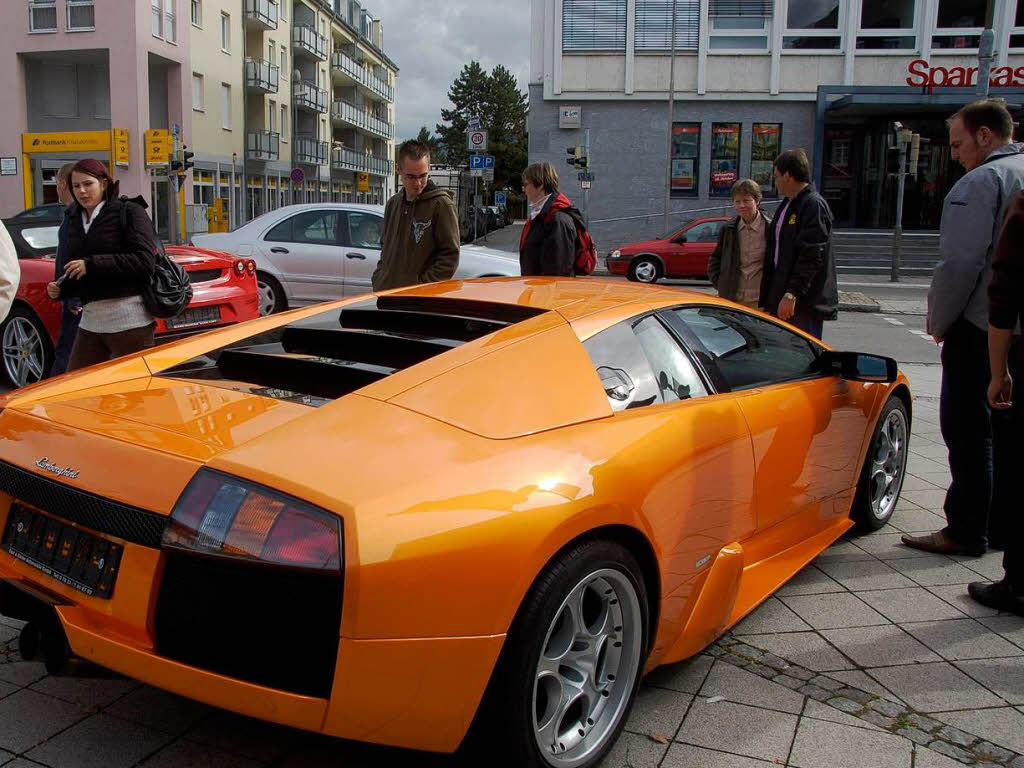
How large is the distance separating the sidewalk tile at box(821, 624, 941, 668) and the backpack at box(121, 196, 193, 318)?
11.8ft

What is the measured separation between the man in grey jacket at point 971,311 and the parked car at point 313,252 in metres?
7.73

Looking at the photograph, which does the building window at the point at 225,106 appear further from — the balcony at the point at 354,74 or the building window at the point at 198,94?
the balcony at the point at 354,74

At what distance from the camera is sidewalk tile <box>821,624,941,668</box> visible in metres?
3.26

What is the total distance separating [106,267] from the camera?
4.79 metres

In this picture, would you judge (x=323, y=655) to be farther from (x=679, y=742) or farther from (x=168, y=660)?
(x=679, y=742)

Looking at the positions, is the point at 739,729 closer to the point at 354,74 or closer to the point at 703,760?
the point at 703,760

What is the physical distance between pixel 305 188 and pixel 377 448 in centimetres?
5876

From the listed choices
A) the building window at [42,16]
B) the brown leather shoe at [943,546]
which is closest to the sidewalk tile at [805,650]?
the brown leather shoe at [943,546]

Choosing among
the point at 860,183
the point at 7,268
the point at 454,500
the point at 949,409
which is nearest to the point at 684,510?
the point at 454,500

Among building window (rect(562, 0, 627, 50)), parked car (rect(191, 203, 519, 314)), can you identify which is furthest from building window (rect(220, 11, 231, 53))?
parked car (rect(191, 203, 519, 314))

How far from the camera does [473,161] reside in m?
25.2

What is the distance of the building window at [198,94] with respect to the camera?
130ft

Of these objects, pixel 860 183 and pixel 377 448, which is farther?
pixel 860 183

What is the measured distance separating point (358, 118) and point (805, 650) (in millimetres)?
69396
